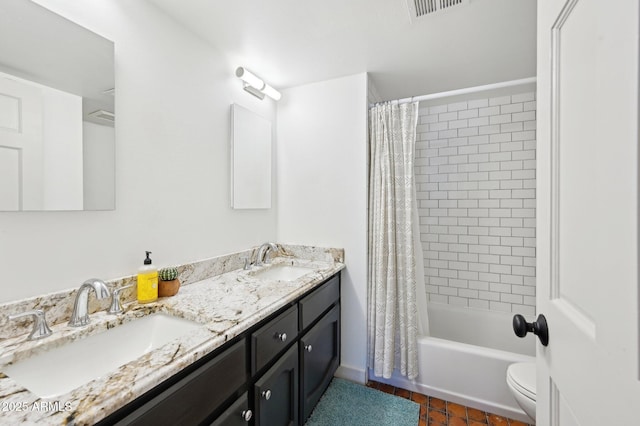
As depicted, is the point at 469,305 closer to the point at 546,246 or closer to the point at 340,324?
the point at 340,324

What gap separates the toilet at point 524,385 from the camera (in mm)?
1239

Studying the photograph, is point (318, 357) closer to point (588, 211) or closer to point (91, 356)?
point (91, 356)

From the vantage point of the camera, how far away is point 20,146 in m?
0.90

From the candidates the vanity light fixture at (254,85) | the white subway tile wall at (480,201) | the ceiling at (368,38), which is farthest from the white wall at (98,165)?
the white subway tile wall at (480,201)

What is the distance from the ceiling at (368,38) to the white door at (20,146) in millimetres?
781

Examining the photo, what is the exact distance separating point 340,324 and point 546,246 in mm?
1600

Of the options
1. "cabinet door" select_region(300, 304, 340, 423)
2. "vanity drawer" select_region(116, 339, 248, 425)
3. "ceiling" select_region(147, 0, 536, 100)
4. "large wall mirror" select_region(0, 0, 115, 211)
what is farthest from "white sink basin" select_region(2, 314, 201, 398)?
"ceiling" select_region(147, 0, 536, 100)

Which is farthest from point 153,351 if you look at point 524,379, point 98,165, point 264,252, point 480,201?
point 480,201

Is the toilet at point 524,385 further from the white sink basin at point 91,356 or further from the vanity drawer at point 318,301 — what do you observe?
the white sink basin at point 91,356

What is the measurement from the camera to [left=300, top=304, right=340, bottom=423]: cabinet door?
57.9 inches

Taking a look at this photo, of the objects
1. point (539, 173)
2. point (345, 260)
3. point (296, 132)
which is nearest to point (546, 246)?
point (539, 173)

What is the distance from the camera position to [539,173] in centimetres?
77

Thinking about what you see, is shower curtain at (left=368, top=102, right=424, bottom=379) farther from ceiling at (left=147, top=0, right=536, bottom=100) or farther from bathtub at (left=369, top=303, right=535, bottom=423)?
ceiling at (left=147, top=0, right=536, bottom=100)

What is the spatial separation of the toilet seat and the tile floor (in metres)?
0.47
